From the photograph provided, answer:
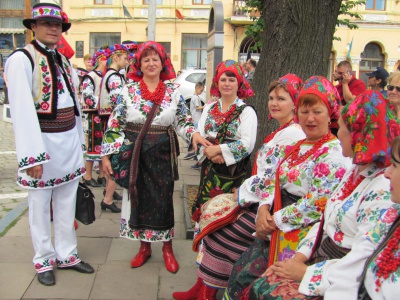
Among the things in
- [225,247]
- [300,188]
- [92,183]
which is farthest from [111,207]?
[300,188]

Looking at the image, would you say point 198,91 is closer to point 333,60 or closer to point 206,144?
point 206,144

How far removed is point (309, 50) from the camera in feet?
16.6

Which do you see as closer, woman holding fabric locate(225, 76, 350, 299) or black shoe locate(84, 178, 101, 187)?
woman holding fabric locate(225, 76, 350, 299)

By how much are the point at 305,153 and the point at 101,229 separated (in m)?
2.91

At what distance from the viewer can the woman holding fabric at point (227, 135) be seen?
11.0 ft

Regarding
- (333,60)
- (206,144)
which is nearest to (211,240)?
(206,144)

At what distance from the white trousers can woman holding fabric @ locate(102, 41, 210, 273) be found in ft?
1.39

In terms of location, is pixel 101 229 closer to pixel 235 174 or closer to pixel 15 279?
pixel 15 279

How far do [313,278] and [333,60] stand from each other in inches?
917

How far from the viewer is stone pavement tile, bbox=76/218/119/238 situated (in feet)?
15.0

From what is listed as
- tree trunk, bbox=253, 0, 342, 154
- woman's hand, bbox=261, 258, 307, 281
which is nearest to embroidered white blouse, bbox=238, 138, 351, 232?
woman's hand, bbox=261, 258, 307, 281

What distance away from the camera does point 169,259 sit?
3787mm

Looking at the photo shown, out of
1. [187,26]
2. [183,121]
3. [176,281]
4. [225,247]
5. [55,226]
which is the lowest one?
[176,281]

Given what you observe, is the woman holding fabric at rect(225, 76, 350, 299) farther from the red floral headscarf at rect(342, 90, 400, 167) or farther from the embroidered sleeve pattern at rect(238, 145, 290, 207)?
the red floral headscarf at rect(342, 90, 400, 167)
